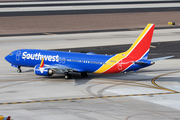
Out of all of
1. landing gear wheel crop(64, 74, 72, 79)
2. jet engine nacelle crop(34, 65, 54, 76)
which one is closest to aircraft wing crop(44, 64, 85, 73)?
jet engine nacelle crop(34, 65, 54, 76)

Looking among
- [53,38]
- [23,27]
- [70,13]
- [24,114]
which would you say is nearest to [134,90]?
[24,114]

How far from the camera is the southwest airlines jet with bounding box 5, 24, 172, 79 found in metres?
55.6

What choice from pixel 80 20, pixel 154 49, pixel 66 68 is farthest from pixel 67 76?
pixel 80 20

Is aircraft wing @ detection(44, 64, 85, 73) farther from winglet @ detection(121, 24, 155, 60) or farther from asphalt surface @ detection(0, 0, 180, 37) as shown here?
asphalt surface @ detection(0, 0, 180, 37)

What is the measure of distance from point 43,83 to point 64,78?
5.30 m

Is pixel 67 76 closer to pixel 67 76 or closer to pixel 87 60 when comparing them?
pixel 67 76

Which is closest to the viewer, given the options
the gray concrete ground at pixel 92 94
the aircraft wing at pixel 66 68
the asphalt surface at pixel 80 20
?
the gray concrete ground at pixel 92 94

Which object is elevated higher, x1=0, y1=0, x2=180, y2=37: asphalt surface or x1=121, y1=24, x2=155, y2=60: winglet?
x1=0, y1=0, x2=180, y2=37: asphalt surface

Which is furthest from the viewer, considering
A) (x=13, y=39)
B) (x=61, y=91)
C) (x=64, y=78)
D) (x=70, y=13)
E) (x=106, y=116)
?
(x=70, y=13)

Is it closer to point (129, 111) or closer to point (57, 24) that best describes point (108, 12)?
point (57, 24)

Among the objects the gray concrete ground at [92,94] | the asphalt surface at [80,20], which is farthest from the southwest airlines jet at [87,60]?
the asphalt surface at [80,20]

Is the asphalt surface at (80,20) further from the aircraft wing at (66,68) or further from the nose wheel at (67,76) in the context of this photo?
the nose wheel at (67,76)

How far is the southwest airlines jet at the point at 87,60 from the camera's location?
55625 mm

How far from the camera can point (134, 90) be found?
53.0 m
